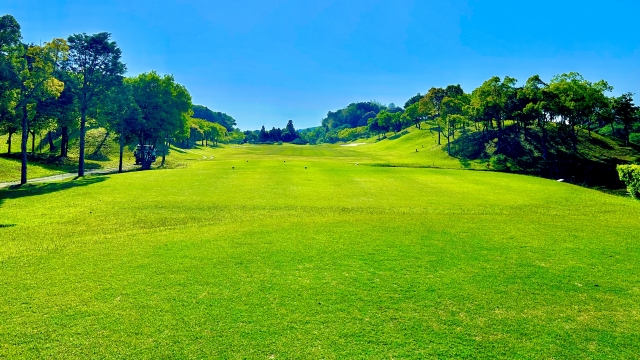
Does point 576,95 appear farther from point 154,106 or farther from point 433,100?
point 154,106

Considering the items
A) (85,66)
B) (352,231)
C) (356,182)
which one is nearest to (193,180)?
(356,182)

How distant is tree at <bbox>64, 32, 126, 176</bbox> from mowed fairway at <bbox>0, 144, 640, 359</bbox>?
19.4 meters

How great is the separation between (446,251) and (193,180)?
25287mm

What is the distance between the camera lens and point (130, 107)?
4306cm

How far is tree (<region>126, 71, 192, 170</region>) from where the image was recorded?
48.5 metres

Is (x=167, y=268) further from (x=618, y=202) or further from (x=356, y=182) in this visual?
(x=618, y=202)

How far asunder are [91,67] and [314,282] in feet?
127

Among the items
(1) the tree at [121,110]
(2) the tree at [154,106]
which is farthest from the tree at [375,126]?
(1) the tree at [121,110]

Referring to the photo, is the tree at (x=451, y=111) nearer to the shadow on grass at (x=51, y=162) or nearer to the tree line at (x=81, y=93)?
the tree line at (x=81, y=93)

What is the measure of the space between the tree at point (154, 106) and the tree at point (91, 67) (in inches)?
373

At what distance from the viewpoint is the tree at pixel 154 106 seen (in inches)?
1911

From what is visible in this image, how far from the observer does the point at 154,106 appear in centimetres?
4969

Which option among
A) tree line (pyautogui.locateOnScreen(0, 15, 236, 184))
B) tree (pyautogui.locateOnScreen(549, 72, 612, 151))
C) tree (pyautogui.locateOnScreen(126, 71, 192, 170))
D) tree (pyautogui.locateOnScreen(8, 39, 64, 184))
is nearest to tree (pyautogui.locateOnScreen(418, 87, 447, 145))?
tree (pyautogui.locateOnScreen(549, 72, 612, 151))

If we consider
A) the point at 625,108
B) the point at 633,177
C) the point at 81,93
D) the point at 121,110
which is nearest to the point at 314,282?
the point at 633,177
